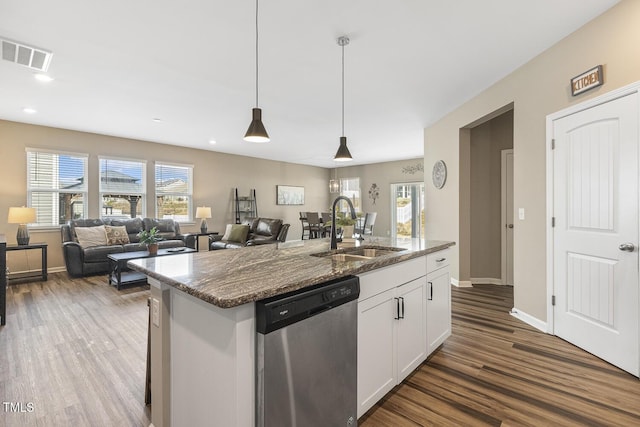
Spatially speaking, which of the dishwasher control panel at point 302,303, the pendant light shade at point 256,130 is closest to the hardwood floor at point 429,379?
the dishwasher control panel at point 302,303

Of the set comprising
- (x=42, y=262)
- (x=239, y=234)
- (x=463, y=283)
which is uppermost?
(x=239, y=234)

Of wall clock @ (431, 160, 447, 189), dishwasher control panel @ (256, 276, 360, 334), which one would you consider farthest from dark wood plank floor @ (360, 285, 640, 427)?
wall clock @ (431, 160, 447, 189)

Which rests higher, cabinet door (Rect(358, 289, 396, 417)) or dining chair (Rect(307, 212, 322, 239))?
dining chair (Rect(307, 212, 322, 239))

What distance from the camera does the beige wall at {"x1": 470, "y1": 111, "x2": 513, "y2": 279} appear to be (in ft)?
15.3

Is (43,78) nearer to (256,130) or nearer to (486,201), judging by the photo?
(256,130)

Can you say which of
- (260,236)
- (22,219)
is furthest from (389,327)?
(22,219)

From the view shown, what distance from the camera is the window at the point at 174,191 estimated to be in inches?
270

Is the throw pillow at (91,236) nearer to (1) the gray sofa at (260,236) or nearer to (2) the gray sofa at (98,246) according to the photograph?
(2) the gray sofa at (98,246)

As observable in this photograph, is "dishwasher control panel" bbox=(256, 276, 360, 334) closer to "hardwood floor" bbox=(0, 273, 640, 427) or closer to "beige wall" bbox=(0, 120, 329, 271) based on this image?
"hardwood floor" bbox=(0, 273, 640, 427)

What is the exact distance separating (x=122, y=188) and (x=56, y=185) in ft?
3.43

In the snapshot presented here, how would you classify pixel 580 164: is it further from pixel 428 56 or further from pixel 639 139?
pixel 428 56

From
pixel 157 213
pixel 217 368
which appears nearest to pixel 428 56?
pixel 217 368

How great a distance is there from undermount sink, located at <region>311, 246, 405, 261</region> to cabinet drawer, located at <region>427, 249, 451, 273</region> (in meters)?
0.25

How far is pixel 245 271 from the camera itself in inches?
59.7
